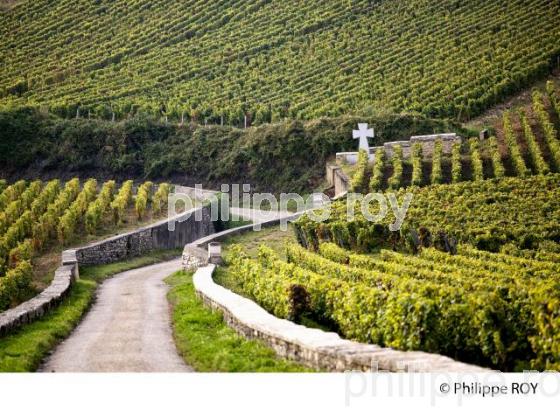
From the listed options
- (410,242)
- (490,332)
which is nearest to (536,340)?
(490,332)

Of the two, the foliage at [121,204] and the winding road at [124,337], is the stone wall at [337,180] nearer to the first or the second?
the foliage at [121,204]

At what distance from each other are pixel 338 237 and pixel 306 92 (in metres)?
23.4

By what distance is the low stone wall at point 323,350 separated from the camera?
10414mm

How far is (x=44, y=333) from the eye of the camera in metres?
15.6

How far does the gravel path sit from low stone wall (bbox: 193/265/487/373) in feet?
3.37

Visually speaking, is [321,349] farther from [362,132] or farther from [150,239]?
[362,132]

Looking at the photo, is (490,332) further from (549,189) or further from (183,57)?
(183,57)

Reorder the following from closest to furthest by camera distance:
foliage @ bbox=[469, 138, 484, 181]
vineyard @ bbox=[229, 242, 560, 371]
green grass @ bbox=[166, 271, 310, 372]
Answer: vineyard @ bbox=[229, 242, 560, 371] < green grass @ bbox=[166, 271, 310, 372] < foliage @ bbox=[469, 138, 484, 181]

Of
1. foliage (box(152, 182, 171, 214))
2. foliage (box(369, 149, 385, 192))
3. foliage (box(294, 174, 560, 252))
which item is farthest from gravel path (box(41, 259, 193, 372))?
foliage (box(152, 182, 171, 214))

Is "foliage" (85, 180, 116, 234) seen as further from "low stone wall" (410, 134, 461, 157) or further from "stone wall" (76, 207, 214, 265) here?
"low stone wall" (410, 134, 461, 157)

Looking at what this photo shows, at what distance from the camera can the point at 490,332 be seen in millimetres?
12055

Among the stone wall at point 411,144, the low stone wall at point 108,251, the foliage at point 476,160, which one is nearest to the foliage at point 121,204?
the low stone wall at point 108,251

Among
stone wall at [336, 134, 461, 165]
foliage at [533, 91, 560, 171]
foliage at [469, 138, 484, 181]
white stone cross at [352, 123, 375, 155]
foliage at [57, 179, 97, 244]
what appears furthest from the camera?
white stone cross at [352, 123, 375, 155]

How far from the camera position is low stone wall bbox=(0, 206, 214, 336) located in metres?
17.1
